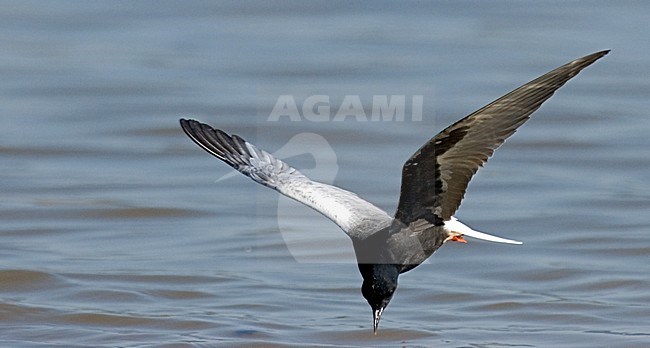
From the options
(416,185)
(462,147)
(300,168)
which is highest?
(300,168)

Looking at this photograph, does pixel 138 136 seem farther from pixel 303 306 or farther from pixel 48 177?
pixel 303 306

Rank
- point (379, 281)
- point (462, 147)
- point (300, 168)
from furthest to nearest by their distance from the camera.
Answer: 1. point (300, 168)
2. point (379, 281)
3. point (462, 147)

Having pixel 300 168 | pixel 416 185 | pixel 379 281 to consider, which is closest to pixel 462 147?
pixel 416 185

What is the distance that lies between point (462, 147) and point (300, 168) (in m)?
4.54

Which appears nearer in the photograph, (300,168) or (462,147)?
(462,147)

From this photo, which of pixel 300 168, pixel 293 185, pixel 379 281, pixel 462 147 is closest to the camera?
pixel 462 147

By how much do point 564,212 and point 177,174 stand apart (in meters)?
3.17

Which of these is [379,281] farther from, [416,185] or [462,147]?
[462,147]

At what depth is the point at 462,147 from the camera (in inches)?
246

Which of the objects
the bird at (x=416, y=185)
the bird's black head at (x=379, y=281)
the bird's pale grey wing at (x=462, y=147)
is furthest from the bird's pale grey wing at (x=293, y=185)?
the bird's pale grey wing at (x=462, y=147)

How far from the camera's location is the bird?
609cm

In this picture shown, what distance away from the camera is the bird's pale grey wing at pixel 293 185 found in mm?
7004

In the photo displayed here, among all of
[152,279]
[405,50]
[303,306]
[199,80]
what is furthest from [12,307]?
[405,50]

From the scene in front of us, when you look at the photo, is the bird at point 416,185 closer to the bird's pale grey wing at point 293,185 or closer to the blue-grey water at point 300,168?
the bird's pale grey wing at point 293,185
